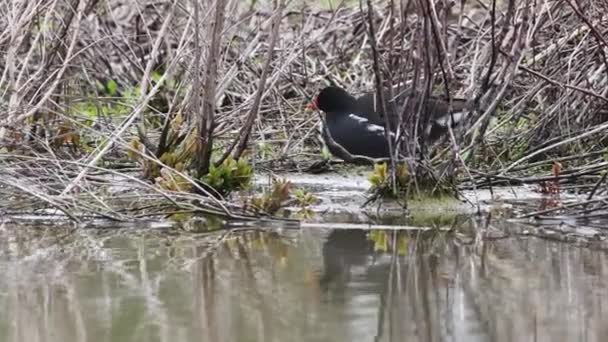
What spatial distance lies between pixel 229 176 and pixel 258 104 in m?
0.40

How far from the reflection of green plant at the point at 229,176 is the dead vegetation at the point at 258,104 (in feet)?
0.21

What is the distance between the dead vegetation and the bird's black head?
263 millimetres

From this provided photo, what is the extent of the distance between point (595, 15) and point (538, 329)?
385cm

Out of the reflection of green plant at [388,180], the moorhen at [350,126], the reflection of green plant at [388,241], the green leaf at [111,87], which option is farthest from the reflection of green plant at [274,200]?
the green leaf at [111,87]

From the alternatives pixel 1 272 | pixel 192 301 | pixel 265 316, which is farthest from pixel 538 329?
pixel 1 272

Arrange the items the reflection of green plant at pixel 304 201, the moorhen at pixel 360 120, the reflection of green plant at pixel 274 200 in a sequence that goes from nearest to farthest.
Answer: the reflection of green plant at pixel 274 200 → the reflection of green plant at pixel 304 201 → the moorhen at pixel 360 120

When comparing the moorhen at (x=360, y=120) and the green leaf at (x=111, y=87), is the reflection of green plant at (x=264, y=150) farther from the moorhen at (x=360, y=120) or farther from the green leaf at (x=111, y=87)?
the green leaf at (x=111, y=87)

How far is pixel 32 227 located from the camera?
624 cm

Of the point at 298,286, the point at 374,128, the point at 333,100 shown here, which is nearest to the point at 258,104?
the point at 374,128

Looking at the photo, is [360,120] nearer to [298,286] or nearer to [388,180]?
[388,180]

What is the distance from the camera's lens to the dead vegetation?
6523 millimetres

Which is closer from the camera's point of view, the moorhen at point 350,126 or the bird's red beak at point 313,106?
the moorhen at point 350,126

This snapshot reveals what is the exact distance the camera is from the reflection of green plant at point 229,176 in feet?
22.6

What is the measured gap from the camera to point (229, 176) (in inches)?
274
